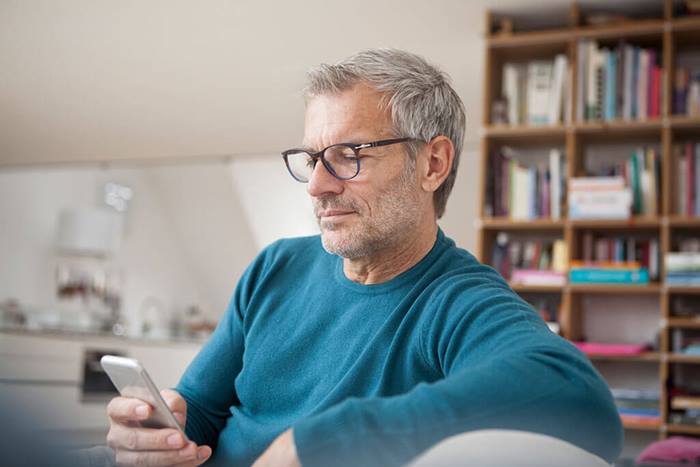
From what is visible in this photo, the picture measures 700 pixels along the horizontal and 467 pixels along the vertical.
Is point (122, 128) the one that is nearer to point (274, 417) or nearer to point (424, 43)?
point (424, 43)

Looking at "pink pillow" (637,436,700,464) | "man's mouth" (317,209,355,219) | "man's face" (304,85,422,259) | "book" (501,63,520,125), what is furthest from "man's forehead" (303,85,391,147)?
"book" (501,63,520,125)

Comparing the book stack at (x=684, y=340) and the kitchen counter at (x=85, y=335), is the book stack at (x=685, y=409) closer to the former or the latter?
the book stack at (x=684, y=340)

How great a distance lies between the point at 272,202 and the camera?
8.33 meters

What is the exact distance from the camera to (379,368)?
46.7 inches

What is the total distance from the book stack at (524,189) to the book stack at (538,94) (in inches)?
7.1

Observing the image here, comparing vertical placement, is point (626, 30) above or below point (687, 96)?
above

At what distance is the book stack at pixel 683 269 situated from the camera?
3.59m

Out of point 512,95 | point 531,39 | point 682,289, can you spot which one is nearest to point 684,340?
point 682,289

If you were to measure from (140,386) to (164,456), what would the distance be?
113 millimetres

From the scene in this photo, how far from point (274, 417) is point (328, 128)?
1.47 feet

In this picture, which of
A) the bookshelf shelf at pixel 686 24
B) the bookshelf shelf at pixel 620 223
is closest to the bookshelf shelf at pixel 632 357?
the bookshelf shelf at pixel 620 223

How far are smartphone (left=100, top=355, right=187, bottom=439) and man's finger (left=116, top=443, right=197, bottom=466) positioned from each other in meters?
0.03

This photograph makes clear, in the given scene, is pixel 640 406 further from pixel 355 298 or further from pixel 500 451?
pixel 500 451

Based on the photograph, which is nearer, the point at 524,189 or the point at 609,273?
the point at 609,273
